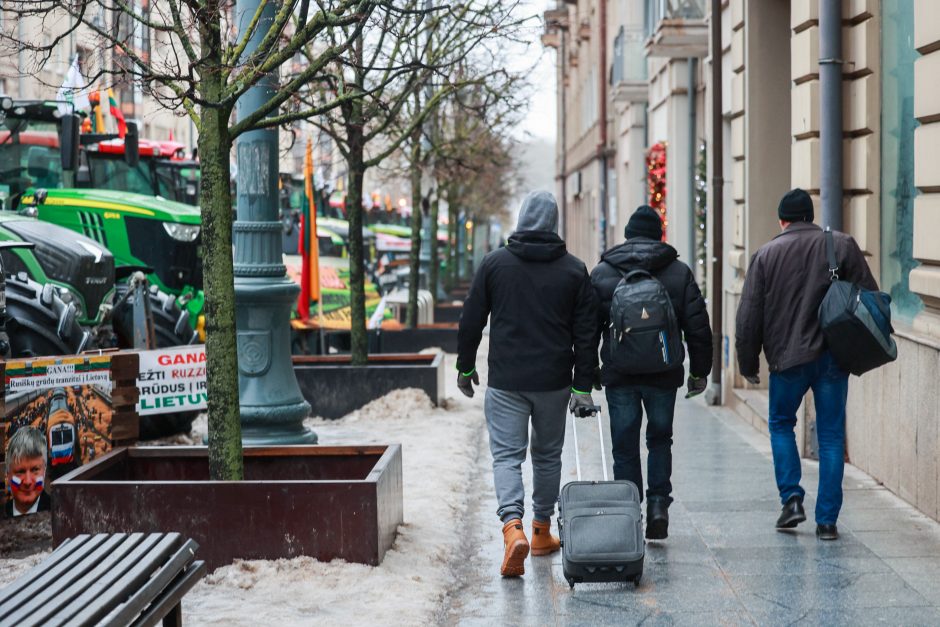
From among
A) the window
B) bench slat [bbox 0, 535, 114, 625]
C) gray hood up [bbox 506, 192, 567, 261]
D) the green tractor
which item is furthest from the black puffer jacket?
the green tractor

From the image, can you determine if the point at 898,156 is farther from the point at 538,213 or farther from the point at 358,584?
the point at 358,584

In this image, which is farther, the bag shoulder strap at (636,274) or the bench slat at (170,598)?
the bag shoulder strap at (636,274)

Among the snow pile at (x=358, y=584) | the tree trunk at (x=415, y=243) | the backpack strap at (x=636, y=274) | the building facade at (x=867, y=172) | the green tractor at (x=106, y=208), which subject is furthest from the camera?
the tree trunk at (x=415, y=243)

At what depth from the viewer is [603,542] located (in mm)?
6543

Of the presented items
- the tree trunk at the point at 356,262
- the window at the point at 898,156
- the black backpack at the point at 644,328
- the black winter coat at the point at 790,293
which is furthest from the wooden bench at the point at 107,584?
the tree trunk at the point at 356,262

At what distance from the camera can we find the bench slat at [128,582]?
4.02 meters

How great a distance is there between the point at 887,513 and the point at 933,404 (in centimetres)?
69

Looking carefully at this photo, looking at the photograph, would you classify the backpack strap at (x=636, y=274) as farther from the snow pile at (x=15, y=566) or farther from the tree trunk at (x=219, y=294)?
the snow pile at (x=15, y=566)

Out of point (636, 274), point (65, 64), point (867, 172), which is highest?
point (65, 64)

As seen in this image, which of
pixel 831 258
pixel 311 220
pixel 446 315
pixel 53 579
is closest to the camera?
pixel 53 579

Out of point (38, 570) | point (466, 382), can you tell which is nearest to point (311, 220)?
point (466, 382)

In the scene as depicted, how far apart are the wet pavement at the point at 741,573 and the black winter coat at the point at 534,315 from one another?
98 centimetres

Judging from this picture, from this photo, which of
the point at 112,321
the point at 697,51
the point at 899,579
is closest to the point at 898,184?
the point at 899,579

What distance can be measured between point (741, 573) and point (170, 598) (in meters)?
3.18
